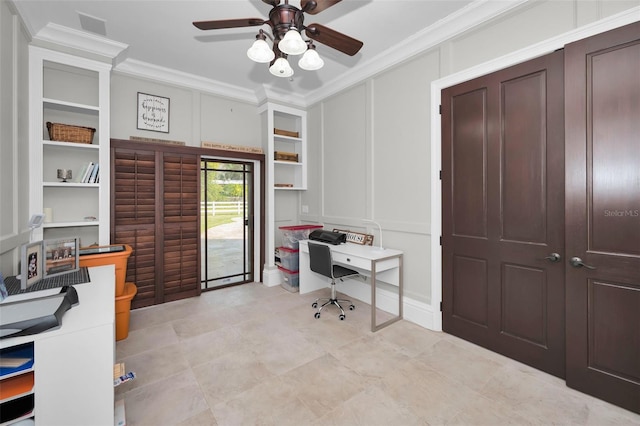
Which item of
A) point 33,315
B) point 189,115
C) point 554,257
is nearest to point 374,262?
point 554,257

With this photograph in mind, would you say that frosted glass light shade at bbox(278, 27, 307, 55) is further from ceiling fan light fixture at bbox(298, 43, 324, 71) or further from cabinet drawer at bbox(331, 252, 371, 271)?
cabinet drawer at bbox(331, 252, 371, 271)

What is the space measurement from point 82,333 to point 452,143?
10.2 feet

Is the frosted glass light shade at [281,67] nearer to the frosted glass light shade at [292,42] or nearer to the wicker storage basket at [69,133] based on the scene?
the frosted glass light shade at [292,42]

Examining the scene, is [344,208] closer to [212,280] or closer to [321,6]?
[212,280]

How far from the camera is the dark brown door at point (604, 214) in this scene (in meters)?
1.77

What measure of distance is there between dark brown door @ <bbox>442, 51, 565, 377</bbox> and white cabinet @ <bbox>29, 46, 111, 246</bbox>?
12.1ft

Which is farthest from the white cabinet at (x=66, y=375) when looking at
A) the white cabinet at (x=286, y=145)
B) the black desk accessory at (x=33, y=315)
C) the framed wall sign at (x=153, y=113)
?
the white cabinet at (x=286, y=145)

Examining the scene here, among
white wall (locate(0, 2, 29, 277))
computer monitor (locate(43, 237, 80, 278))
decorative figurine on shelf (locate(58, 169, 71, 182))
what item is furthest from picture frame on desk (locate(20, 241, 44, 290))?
decorative figurine on shelf (locate(58, 169, 71, 182))

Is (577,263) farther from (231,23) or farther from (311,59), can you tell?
(231,23)

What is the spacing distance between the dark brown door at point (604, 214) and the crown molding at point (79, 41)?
4.27m

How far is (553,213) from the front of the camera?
2113mm

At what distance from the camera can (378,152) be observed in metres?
3.46

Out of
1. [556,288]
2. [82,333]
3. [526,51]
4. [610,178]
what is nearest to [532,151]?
[610,178]

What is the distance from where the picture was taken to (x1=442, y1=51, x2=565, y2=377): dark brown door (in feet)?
6.94
